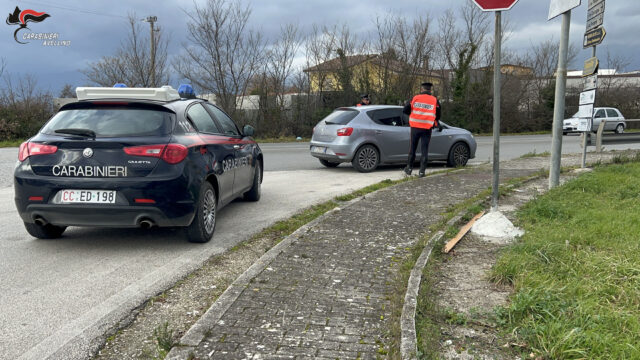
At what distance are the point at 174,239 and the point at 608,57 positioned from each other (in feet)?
144

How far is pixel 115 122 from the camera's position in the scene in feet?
16.4

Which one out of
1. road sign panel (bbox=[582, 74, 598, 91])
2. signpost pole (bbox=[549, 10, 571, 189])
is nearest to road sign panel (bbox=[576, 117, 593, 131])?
road sign panel (bbox=[582, 74, 598, 91])

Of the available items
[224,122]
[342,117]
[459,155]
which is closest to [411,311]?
[224,122]

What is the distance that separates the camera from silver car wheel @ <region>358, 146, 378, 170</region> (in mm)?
11602

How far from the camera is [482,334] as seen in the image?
3.11 meters

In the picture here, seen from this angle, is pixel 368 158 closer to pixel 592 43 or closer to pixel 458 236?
pixel 592 43

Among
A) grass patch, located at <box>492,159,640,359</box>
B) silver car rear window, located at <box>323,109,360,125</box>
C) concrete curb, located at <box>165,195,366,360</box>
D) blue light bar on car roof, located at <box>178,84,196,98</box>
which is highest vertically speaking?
blue light bar on car roof, located at <box>178,84,196,98</box>

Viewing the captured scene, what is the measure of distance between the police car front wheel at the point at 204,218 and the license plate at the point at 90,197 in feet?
2.77

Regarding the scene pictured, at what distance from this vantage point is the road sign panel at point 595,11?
8500 mm

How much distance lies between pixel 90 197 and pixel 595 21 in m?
8.69

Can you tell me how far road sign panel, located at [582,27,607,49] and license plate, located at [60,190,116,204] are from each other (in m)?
8.29

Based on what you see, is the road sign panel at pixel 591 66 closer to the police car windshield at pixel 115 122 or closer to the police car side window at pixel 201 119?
the police car side window at pixel 201 119

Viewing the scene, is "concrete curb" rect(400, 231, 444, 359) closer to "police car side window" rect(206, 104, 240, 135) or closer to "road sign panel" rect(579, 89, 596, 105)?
"police car side window" rect(206, 104, 240, 135)

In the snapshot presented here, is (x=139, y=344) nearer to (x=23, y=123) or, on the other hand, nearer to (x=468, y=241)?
(x=468, y=241)
